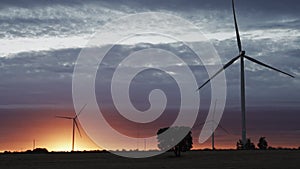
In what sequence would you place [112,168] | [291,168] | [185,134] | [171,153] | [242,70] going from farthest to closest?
[171,153]
[185,134]
[242,70]
[112,168]
[291,168]

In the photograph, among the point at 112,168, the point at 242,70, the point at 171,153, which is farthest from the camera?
the point at 171,153

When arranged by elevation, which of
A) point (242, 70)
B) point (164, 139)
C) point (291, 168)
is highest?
Result: point (242, 70)

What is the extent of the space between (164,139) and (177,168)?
142 ft

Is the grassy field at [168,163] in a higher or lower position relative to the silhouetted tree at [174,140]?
lower

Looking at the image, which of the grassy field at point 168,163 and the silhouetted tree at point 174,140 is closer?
the grassy field at point 168,163

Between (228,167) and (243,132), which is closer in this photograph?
(228,167)

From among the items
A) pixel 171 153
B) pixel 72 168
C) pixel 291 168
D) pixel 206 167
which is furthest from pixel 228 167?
pixel 171 153

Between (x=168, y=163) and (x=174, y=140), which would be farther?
(x=174, y=140)

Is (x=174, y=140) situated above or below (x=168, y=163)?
above

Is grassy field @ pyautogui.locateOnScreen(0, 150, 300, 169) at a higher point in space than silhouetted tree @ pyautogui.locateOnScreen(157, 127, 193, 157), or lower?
lower

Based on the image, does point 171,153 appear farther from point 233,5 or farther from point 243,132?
point 233,5

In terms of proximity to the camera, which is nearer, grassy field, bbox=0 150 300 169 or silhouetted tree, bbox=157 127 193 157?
grassy field, bbox=0 150 300 169

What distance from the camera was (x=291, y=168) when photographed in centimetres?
7312

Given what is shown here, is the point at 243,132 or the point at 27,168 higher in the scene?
the point at 243,132
